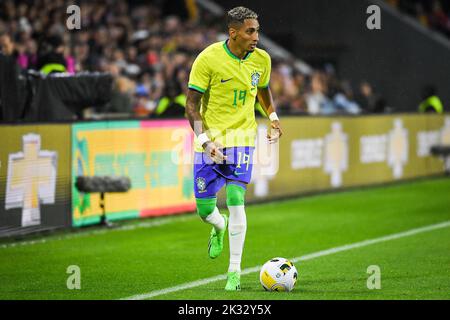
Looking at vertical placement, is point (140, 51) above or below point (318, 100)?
above

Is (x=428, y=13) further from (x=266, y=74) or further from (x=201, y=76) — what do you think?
(x=201, y=76)

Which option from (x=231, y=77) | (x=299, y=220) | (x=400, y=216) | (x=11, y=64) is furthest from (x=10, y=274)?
(x=400, y=216)

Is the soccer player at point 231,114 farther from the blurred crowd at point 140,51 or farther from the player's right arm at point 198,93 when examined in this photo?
the blurred crowd at point 140,51

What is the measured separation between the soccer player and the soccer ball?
0.25 meters

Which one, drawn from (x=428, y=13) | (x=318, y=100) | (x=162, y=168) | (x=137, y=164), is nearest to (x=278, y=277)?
(x=137, y=164)

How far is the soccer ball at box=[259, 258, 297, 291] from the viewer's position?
8.70 meters

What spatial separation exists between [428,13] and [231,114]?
85.7 feet

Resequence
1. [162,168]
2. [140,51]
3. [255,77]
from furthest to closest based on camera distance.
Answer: [140,51] < [162,168] < [255,77]

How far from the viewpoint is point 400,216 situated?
15.7 m

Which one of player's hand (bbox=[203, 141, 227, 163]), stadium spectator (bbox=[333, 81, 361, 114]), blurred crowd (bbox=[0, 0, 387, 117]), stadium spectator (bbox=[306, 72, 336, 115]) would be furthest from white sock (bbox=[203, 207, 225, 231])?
stadium spectator (bbox=[333, 81, 361, 114])

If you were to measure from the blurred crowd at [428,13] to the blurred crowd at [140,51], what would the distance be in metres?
6.06

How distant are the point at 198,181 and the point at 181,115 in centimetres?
770

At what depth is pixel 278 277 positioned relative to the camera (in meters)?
8.70

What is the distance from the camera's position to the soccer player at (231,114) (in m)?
8.77
